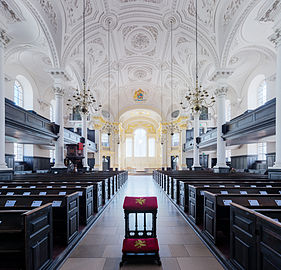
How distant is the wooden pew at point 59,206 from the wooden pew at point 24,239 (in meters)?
0.80

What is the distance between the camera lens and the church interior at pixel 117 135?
10.2 ft

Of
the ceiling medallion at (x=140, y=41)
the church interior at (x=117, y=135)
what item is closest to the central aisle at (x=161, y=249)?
the church interior at (x=117, y=135)

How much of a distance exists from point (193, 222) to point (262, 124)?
21.5ft

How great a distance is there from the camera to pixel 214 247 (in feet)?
11.8

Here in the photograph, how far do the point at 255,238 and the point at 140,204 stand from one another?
1711 millimetres

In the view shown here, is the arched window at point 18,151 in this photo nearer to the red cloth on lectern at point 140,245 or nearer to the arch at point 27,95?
the arch at point 27,95

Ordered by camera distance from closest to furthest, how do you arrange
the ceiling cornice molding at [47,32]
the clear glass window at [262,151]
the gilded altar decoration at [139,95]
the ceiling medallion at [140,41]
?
the ceiling cornice molding at [47,32] → the ceiling medallion at [140,41] → the clear glass window at [262,151] → the gilded altar decoration at [139,95]

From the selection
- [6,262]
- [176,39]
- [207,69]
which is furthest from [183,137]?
[6,262]

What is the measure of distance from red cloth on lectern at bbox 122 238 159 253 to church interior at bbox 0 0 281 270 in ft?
0.09

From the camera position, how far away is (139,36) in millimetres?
15445

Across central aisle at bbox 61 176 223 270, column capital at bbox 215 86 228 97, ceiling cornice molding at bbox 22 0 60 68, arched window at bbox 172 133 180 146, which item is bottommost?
central aisle at bbox 61 176 223 270

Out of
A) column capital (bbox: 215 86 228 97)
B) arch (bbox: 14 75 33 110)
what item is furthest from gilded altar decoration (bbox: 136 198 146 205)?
arch (bbox: 14 75 33 110)

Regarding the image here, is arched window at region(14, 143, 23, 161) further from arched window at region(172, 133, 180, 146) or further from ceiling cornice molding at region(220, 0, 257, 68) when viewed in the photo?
arched window at region(172, 133, 180, 146)

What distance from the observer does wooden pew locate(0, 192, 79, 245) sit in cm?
370
